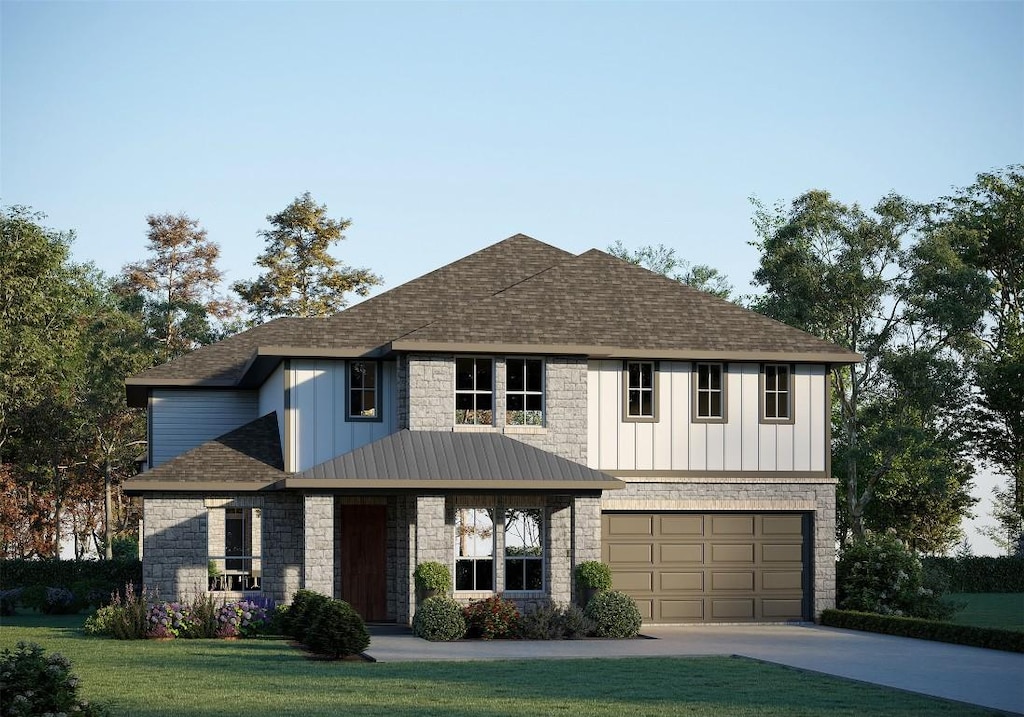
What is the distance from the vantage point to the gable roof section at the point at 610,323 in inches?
1051

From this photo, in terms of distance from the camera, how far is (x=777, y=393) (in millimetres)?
28750

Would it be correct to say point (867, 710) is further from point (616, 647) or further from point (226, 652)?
point (226, 652)

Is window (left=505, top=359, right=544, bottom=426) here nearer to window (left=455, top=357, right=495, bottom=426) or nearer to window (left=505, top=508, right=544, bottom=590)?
window (left=455, top=357, right=495, bottom=426)

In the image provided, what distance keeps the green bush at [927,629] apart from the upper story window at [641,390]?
18.3 feet

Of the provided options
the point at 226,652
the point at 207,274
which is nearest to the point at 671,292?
the point at 226,652

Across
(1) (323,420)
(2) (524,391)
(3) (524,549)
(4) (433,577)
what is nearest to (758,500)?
(3) (524,549)

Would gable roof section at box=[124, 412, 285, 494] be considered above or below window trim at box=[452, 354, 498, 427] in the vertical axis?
below

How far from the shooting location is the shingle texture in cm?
2503

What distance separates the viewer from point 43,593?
33875mm

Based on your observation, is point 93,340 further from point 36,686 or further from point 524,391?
point 36,686

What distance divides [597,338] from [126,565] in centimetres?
1502

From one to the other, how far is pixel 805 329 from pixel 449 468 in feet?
62.7

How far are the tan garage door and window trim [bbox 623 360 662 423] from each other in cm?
196

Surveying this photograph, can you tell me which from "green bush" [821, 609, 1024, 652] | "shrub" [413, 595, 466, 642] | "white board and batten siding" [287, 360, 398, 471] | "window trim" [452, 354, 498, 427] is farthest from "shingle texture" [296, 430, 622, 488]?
"green bush" [821, 609, 1024, 652]
